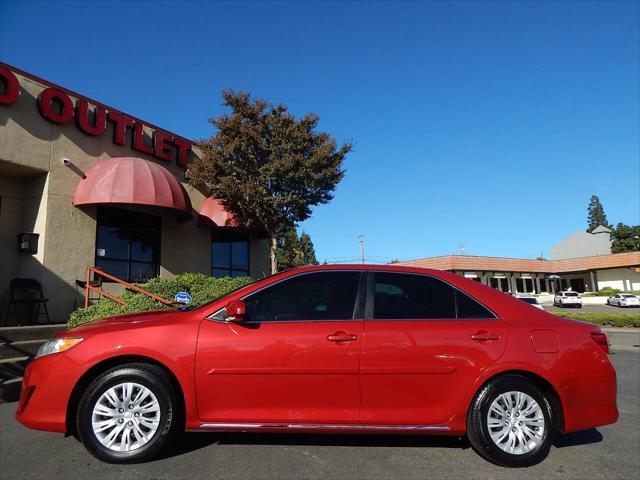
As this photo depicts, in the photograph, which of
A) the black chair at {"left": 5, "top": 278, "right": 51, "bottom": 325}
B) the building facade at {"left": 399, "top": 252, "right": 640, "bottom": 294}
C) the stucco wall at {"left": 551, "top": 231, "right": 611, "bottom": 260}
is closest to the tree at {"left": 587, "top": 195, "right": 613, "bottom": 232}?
the stucco wall at {"left": 551, "top": 231, "right": 611, "bottom": 260}

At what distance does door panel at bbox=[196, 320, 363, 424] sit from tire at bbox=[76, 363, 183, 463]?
0.29 m

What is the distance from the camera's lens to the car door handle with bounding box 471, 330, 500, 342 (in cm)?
382

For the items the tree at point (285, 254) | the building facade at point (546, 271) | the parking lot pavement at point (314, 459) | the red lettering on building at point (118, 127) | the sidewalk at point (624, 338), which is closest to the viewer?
the parking lot pavement at point (314, 459)

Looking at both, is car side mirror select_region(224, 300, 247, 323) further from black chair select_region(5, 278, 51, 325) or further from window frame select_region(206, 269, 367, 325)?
black chair select_region(5, 278, 51, 325)

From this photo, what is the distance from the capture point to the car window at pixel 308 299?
394 centimetres

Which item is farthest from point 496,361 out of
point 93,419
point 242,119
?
point 242,119

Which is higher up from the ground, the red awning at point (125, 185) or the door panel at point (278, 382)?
the red awning at point (125, 185)

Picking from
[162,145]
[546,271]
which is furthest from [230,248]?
[546,271]

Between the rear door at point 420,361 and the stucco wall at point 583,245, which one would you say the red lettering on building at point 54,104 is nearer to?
the rear door at point 420,361

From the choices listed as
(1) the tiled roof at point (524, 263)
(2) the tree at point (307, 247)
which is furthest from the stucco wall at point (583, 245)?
(2) the tree at point (307, 247)

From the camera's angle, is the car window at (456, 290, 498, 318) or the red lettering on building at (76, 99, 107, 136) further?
the red lettering on building at (76, 99, 107, 136)

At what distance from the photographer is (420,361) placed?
3.72m

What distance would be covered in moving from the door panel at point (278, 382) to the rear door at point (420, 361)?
16 centimetres

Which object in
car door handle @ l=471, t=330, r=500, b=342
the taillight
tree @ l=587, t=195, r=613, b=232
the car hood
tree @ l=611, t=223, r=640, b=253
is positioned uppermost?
tree @ l=587, t=195, r=613, b=232
